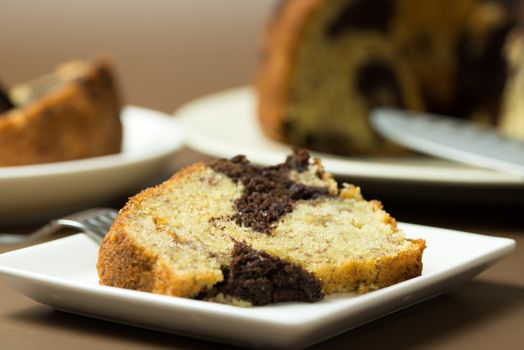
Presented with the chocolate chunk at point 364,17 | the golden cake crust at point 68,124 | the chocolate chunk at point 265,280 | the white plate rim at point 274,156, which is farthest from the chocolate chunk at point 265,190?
the chocolate chunk at point 364,17

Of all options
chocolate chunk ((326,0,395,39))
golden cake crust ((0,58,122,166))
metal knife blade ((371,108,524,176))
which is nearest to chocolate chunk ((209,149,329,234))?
metal knife blade ((371,108,524,176))

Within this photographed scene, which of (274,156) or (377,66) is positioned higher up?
(377,66)

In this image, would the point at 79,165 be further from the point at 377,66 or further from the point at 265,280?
the point at 377,66

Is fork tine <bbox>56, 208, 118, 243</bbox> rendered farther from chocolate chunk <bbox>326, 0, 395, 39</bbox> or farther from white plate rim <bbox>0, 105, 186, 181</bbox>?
chocolate chunk <bbox>326, 0, 395, 39</bbox>

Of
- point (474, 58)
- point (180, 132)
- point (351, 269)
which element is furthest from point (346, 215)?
point (474, 58)

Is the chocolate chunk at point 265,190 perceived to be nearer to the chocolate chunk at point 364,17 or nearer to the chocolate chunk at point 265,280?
the chocolate chunk at point 265,280

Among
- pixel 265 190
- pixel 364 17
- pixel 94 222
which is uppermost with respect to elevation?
pixel 364 17

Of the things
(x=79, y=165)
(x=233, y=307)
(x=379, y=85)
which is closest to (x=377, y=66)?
(x=379, y=85)
